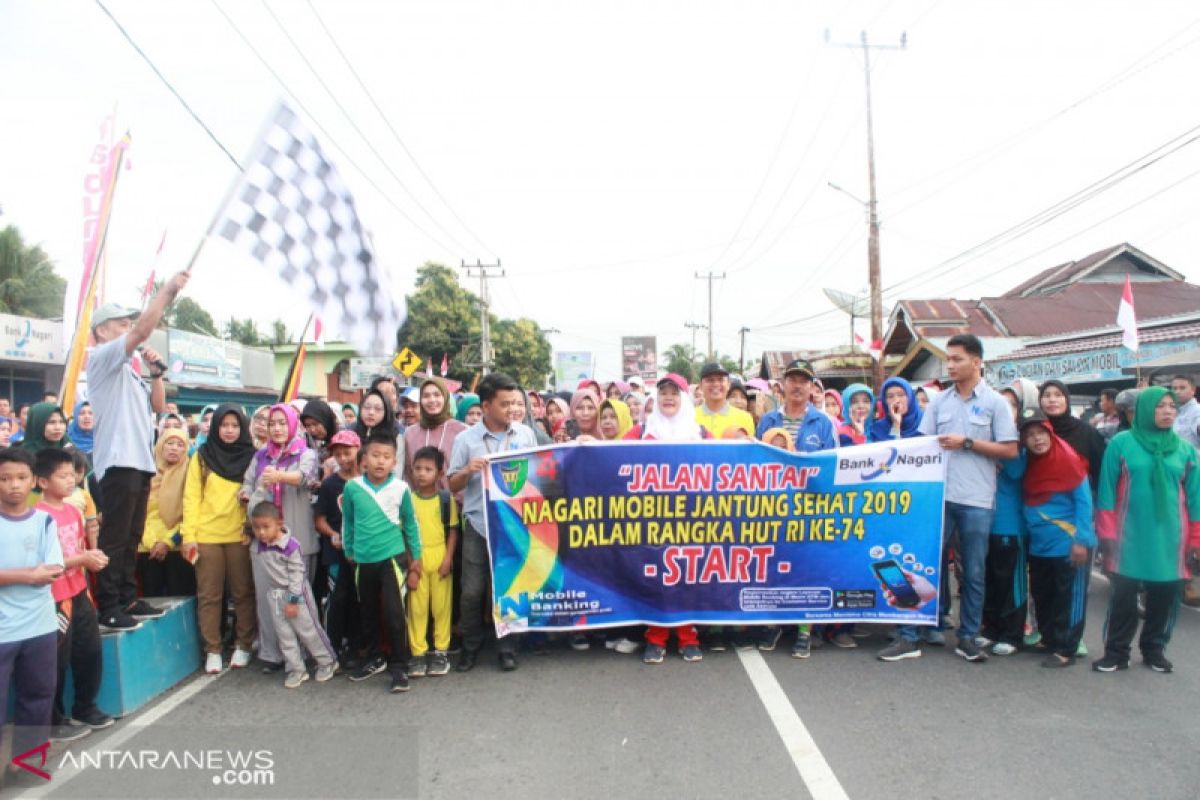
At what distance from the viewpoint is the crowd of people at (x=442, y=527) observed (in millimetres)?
4445

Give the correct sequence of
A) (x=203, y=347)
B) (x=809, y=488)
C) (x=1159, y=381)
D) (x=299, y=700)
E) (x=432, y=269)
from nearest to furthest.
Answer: (x=299, y=700) → (x=809, y=488) → (x=1159, y=381) → (x=203, y=347) → (x=432, y=269)

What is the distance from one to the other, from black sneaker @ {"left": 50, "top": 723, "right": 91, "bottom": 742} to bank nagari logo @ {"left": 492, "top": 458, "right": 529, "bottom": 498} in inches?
99.1

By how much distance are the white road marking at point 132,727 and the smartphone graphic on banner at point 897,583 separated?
428 cm

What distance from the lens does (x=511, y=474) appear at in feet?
15.7

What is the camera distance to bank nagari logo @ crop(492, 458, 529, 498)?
4762 millimetres

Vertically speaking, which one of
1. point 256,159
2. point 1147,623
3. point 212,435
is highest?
point 256,159

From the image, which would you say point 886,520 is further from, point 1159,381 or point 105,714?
point 1159,381

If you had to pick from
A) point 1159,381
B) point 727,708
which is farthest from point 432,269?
point 727,708

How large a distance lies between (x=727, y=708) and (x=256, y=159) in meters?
3.92

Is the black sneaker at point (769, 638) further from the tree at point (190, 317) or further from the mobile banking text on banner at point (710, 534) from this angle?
the tree at point (190, 317)

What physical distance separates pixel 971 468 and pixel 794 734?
7.24 ft

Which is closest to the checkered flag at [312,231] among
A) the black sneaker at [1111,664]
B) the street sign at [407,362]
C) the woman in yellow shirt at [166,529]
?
the woman in yellow shirt at [166,529]

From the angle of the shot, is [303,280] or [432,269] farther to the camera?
[432,269]

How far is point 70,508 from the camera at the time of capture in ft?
12.5
